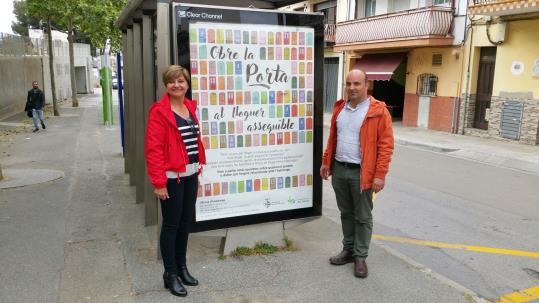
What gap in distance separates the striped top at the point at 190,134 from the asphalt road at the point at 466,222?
2.62 meters

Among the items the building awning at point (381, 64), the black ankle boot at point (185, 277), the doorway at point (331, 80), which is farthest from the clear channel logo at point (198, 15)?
the doorway at point (331, 80)

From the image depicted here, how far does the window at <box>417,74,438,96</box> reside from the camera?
1725cm

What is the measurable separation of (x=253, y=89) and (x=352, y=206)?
140 centimetres

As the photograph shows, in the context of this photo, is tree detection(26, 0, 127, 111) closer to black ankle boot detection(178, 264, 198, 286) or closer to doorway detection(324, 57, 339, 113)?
doorway detection(324, 57, 339, 113)

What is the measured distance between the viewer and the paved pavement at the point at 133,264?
371cm

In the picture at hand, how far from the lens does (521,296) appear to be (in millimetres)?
3965

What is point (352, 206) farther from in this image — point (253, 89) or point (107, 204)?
point (107, 204)

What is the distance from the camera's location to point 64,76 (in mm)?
31625

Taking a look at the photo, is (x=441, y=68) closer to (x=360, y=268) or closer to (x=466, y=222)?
(x=466, y=222)

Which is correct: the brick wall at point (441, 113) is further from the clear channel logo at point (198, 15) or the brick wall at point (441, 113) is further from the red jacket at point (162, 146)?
the red jacket at point (162, 146)

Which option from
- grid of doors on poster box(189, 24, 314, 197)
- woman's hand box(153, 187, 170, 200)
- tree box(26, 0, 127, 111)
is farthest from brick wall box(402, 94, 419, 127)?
woman's hand box(153, 187, 170, 200)

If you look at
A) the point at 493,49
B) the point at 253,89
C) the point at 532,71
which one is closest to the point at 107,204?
the point at 253,89

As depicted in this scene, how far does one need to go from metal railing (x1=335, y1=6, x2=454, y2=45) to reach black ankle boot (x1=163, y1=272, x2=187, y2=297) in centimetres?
1447

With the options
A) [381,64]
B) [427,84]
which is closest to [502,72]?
[427,84]
